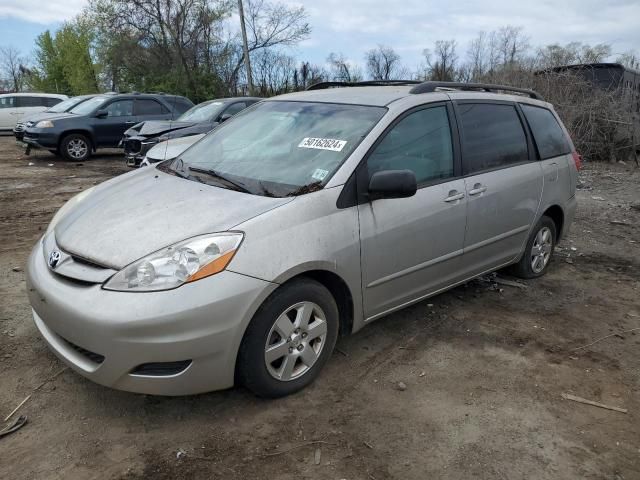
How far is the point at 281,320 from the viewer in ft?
9.14

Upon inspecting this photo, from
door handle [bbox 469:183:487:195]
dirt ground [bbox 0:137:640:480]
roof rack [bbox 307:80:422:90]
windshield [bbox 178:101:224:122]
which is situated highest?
roof rack [bbox 307:80:422:90]

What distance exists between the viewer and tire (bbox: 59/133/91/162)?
41.5 ft

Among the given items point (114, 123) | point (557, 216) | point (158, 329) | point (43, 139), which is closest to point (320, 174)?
point (158, 329)

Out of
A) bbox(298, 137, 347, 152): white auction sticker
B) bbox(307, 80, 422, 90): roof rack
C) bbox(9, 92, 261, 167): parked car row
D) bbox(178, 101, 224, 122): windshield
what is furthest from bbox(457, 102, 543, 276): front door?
bbox(9, 92, 261, 167): parked car row

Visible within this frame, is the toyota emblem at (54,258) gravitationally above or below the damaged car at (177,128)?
below

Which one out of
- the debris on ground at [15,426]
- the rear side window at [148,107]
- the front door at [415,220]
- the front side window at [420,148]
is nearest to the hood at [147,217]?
the front door at [415,220]

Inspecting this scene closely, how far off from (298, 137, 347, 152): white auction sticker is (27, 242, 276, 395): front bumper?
1062mm

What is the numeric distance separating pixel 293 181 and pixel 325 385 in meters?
1.23

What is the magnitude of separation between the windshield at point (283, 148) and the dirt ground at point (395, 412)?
1.23 meters

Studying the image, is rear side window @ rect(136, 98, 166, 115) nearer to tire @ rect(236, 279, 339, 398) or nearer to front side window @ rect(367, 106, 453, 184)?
front side window @ rect(367, 106, 453, 184)

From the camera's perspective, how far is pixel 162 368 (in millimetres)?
2537

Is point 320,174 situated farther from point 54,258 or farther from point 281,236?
point 54,258

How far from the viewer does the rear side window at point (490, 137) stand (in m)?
3.93

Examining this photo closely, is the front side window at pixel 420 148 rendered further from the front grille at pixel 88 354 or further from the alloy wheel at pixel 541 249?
the front grille at pixel 88 354
